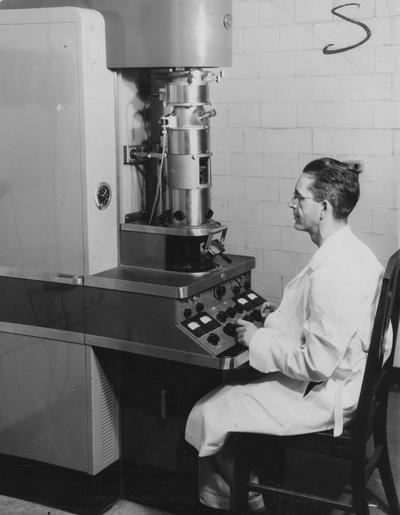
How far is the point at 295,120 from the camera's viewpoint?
11.9 ft

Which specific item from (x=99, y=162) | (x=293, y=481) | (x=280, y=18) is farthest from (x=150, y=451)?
(x=280, y=18)

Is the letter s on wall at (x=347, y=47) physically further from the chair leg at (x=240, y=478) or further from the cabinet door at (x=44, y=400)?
the chair leg at (x=240, y=478)

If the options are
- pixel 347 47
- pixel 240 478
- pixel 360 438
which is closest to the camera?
pixel 360 438

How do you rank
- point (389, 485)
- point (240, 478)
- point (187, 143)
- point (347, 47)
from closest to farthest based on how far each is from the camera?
point (240, 478) → point (187, 143) → point (389, 485) → point (347, 47)

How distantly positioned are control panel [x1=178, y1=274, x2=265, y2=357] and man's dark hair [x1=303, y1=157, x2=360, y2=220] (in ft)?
1.68

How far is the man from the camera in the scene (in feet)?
6.75

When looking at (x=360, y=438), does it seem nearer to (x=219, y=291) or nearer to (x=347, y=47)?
(x=219, y=291)

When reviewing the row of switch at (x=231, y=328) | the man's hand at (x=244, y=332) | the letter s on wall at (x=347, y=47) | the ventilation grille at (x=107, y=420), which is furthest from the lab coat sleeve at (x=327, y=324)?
the letter s on wall at (x=347, y=47)

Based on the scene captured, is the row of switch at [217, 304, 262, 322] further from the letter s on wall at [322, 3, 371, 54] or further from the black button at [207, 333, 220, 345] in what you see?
the letter s on wall at [322, 3, 371, 54]

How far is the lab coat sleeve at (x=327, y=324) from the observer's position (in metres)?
2.04

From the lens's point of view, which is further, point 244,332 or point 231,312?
point 231,312

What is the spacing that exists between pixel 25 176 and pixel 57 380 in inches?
27.7

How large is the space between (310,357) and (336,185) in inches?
19.8

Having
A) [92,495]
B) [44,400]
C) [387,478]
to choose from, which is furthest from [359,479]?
[44,400]
